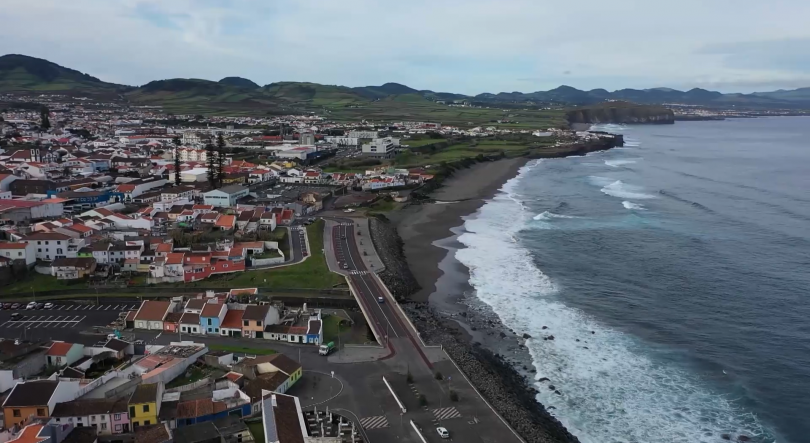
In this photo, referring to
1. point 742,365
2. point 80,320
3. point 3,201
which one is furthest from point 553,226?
point 3,201

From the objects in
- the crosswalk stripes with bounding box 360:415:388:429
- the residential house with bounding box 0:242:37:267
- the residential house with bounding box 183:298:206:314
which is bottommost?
the crosswalk stripes with bounding box 360:415:388:429

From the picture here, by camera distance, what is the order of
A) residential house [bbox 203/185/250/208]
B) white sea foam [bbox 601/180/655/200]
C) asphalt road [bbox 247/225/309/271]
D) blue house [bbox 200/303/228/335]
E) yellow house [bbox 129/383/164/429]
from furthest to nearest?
1. white sea foam [bbox 601/180/655/200]
2. residential house [bbox 203/185/250/208]
3. asphalt road [bbox 247/225/309/271]
4. blue house [bbox 200/303/228/335]
5. yellow house [bbox 129/383/164/429]

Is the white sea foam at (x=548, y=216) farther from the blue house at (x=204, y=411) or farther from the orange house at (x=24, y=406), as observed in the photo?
the orange house at (x=24, y=406)

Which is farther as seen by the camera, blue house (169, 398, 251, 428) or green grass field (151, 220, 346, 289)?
green grass field (151, 220, 346, 289)

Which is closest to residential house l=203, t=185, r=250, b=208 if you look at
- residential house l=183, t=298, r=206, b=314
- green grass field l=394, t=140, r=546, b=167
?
residential house l=183, t=298, r=206, b=314

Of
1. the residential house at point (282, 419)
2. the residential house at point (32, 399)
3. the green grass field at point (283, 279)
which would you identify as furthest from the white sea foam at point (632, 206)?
the residential house at point (32, 399)

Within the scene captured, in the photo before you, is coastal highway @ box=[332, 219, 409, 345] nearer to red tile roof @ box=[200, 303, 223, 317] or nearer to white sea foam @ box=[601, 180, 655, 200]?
red tile roof @ box=[200, 303, 223, 317]

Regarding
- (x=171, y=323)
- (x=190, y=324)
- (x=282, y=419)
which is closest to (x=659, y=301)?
(x=282, y=419)
